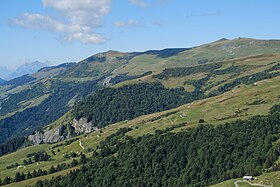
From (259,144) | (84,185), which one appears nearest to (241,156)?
(259,144)

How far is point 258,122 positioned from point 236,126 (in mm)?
11008

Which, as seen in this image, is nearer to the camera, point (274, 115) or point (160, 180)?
point (160, 180)

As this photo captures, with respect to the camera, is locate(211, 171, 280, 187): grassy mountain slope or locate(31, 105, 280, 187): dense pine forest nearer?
locate(211, 171, 280, 187): grassy mountain slope

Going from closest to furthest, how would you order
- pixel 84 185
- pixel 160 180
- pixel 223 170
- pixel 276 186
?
1. pixel 276 186
2. pixel 223 170
3. pixel 160 180
4. pixel 84 185

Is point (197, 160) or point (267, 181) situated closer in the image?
point (267, 181)

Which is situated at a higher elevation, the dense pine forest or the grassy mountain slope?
the grassy mountain slope

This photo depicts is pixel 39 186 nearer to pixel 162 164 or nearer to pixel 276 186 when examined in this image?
pixel 162 164

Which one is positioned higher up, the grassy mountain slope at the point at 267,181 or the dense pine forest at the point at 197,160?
the grassy mountain slope at the point at 267,181

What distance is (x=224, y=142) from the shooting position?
180 m

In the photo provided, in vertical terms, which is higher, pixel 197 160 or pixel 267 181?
pixel 267 181

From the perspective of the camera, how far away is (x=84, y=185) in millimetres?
188500

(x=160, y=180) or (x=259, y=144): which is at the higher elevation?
(x=259, y=144)

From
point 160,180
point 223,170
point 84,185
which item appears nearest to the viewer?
→ point 223,170

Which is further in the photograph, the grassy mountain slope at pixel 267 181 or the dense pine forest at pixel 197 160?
the dense pine forest at pixel 197 160
